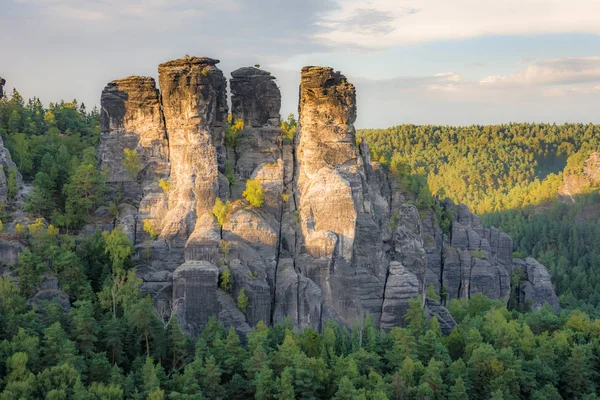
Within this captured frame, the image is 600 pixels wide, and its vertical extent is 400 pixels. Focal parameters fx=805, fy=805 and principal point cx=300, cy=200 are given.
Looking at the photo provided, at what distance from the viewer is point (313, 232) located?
65.8 meters

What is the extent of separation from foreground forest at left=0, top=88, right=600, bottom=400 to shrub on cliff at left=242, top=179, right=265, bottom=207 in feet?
36.3

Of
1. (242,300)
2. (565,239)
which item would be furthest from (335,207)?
(565,239)

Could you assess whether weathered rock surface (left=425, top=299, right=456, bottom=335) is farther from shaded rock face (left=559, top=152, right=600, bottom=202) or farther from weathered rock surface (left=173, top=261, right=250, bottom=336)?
shaded rock face (left=559, top=152, right=600, bottom=202)

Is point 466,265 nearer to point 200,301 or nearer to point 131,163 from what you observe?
point 200,301

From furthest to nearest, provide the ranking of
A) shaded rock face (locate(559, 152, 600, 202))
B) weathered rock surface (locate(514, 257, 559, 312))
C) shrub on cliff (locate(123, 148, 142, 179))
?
shaded rock face (locate(559, 152, 600, 202)) < weathered rock surface (locate(514, 257, 559, 312)) < shrub on cliff (locate(123, 148, 142, 179))

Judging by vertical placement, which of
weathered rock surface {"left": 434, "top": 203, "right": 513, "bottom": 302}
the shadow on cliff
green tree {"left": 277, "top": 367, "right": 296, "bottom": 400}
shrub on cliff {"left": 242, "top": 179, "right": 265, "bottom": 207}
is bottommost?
the shadow on cliff

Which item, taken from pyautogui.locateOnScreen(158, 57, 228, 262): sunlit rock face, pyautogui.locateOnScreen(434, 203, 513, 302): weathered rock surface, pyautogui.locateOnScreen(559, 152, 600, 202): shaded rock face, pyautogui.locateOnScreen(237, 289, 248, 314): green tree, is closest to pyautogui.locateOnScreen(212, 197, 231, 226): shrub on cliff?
pyautogui.locateOnScreen(158, 57, 228, 262): sunlit rock face

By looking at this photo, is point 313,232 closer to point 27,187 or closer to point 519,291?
point 27,187

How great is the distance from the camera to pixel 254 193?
6769 cm

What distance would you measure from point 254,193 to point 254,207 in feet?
3.86

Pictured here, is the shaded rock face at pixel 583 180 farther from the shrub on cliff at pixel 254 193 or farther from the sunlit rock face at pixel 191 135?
the sunlit rock face at pixel 191 135

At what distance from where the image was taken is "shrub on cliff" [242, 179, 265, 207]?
2660 inches

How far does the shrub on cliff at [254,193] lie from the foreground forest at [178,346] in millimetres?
11072

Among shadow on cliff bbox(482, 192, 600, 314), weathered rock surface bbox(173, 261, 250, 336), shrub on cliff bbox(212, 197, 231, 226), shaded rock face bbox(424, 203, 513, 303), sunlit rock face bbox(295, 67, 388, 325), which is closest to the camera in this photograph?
weathered rock surface bbox(173, 261, 250, 336)
